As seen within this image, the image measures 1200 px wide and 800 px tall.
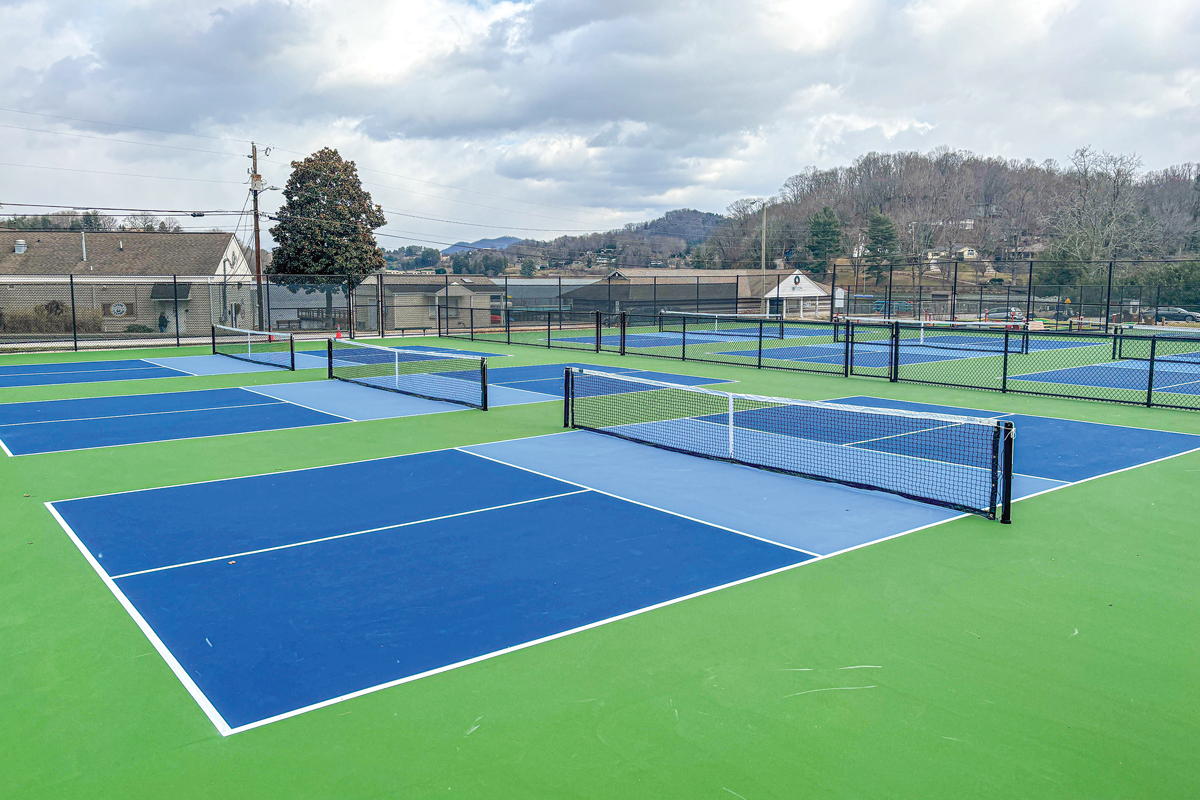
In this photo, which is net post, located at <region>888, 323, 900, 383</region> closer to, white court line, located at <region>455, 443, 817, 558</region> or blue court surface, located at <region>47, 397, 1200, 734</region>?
blue court surface, located at <region>47, 397, 1200, 734</region>

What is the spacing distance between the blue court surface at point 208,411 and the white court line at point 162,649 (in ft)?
20.2

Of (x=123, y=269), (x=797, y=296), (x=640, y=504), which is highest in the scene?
(x=123, y=269)

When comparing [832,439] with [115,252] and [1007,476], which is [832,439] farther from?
[115,252]

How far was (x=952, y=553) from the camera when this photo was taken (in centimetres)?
784

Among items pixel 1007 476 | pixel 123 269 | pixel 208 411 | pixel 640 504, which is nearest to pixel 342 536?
pixel 640 504

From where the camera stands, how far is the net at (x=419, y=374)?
1811 cm

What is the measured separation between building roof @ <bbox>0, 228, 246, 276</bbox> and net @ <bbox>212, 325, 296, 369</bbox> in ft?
60.5

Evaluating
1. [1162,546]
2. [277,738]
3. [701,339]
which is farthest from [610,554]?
[701,339]

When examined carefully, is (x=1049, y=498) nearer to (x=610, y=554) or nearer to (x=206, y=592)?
(x=610, y=554)

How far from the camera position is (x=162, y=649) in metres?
5.89

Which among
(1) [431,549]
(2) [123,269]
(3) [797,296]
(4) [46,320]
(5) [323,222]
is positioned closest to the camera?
(1) [431,549]

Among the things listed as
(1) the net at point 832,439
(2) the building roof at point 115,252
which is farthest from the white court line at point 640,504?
(2) the building roof at point 115,252

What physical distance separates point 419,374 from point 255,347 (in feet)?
42.1

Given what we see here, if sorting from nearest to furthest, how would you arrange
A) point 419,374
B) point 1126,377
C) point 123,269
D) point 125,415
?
point 125,415, point 1126,377, point 419,374, point 123,269
